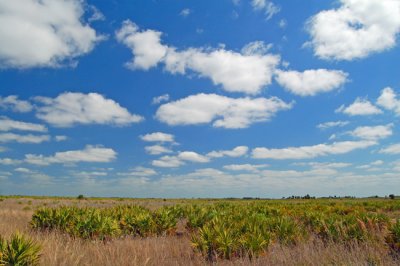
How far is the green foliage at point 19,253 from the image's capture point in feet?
20.8

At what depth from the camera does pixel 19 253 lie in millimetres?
6410

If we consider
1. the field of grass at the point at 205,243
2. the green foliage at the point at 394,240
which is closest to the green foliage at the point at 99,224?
the field of grass at the point at 205,243

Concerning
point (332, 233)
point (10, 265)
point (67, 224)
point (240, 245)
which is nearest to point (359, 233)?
point (332, 233)

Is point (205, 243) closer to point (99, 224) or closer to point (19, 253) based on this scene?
point (19, 253)

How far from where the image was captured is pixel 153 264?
24.1ft

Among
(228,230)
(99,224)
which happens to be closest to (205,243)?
(228,230)

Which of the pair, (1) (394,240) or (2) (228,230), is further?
(2) (228,230)

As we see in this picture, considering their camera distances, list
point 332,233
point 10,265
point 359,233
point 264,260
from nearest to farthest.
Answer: point 10,265, point 264,260, point 359,233, point 332,233

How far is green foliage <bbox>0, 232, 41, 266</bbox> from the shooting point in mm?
6328

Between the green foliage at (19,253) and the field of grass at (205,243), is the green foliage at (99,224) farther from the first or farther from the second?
the green foliage at (19,253)

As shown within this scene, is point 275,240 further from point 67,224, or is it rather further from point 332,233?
point 67,224

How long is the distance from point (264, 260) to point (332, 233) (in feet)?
14.5

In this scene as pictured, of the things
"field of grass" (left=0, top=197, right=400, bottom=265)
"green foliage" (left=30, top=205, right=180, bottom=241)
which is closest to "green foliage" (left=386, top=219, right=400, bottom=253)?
"field of grass" (left=0, top=197, right=400, bottom=265)

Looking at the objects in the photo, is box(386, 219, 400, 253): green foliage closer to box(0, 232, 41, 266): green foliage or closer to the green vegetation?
the green vegetation
